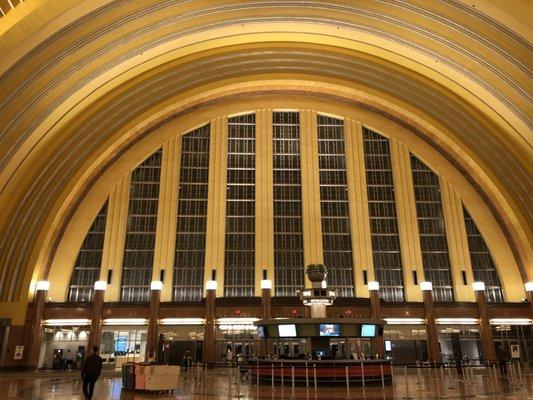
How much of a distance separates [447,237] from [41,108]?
100 feet

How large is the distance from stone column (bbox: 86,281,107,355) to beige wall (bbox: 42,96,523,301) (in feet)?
5.74

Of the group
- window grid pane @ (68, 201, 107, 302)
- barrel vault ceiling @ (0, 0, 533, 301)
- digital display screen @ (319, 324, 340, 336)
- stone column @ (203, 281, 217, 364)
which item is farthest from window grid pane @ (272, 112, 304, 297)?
digital display screen @ (319, 324, 340, 336)

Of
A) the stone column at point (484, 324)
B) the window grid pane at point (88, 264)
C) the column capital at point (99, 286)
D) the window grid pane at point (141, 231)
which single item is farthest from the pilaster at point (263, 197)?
the stone column at point (484, 324)

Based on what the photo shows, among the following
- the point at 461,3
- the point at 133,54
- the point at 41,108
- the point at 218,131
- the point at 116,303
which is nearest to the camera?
the point at 461,3

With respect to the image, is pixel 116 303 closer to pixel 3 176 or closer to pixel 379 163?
pixel 3 176

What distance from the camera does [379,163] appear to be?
39.1m

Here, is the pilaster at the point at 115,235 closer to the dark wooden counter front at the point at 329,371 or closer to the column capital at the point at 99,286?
the column capital at the point at 99,286

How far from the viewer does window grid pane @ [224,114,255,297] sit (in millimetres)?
35188

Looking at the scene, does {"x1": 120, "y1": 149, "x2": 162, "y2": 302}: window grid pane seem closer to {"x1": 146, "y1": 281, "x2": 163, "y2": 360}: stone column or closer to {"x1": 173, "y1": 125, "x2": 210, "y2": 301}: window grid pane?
{"x1": 173, "y1": 125, "x2": 210, "y2": 301}: window grid pane

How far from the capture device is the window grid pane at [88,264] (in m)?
34.5

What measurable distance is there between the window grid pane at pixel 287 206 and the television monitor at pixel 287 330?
15238 millimetres

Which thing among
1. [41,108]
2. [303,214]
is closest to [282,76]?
[303,214]

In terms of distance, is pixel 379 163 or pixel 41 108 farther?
pixel 379 163

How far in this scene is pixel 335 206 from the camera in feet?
123
